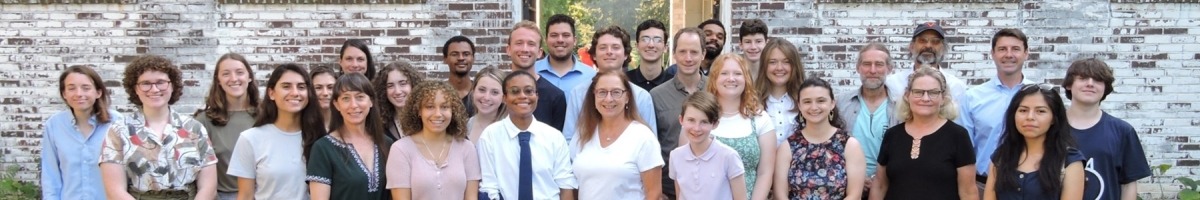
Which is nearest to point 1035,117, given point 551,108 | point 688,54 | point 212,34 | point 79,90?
point 688,54

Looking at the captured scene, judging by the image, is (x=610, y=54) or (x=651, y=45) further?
(x=651, y=45)

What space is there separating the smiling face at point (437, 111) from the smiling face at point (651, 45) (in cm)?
149

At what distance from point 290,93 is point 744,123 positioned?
6.20 feet

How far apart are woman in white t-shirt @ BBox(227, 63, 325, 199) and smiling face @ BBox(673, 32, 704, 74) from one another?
5.53 ft

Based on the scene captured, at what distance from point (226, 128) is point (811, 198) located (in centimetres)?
254

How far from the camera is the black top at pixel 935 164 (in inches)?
179

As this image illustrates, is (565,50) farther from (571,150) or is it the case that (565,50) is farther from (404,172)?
(404,172)

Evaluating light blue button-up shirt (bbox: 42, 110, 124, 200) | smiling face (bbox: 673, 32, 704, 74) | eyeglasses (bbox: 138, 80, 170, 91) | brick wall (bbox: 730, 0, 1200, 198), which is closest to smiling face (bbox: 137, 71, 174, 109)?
eyeglasses (bbox: 138, 80, 170, 91)

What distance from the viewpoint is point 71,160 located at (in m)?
4.67

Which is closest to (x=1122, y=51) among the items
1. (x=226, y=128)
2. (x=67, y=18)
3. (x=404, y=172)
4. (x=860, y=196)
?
(x=860, y=196)

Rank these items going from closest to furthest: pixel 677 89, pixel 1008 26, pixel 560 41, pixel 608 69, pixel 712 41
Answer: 1. pixel 677 89
2. pixel 608 69
3. pixel 560 41
4. pixel 712 41
5. pixel 1008 26

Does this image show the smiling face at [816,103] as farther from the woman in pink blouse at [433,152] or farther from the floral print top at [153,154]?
the floral print top at [153,154]

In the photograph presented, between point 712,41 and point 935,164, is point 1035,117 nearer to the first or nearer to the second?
point 935,164

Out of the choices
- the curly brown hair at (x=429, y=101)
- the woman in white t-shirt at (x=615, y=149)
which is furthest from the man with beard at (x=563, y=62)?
the curly brown hair at (x=429, y=101)
